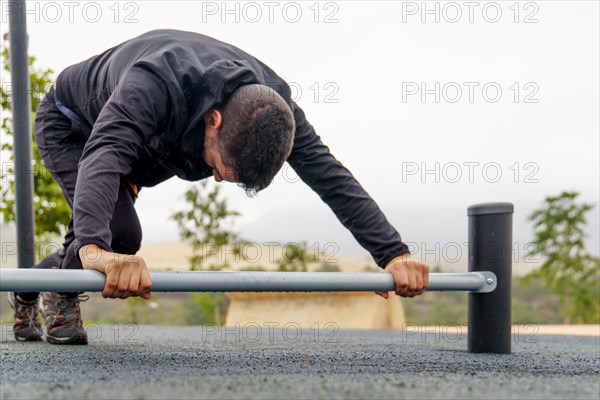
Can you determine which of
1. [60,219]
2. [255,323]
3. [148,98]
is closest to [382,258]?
[148,98]

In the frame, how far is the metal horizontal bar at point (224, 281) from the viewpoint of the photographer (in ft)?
5.54

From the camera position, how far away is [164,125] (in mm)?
2076

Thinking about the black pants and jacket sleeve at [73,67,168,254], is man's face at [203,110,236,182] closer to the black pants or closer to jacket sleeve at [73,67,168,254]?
jacket sleeve at [73,67,168,254]

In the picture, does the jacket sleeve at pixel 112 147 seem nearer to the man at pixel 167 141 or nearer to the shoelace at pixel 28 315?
the man at pixel 167 141

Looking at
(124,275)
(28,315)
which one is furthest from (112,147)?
(28,315)

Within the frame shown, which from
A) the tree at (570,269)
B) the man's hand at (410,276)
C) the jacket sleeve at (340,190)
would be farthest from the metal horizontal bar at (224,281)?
the tree at (570,269)

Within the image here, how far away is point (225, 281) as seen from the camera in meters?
1.86

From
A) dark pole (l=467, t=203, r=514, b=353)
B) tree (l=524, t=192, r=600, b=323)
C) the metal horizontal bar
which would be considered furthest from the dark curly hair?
tree (l=524, t=192, r=600, b=323)

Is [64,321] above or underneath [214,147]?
underneath

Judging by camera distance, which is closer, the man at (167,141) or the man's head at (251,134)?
the man at (167,141)

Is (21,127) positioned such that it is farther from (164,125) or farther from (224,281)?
(224,281)

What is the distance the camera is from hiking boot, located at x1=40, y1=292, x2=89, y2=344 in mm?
2764

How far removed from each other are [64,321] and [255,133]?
134 cm

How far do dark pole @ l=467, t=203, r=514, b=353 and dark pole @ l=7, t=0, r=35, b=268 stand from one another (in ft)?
6.30
